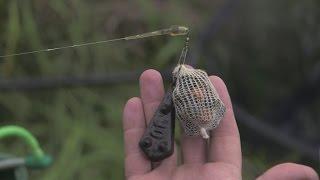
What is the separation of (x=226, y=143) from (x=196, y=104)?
88 millimetres

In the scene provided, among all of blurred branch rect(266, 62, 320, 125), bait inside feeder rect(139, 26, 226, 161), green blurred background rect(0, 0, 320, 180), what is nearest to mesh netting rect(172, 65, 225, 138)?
bait inside feeder rect(139, 26, 226, 161)

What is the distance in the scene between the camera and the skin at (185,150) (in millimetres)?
1046

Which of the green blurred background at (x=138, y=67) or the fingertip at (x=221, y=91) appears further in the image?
the green blurred background at (x=138, y=67)

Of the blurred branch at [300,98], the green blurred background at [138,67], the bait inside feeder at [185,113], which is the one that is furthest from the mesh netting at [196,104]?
the blurred branch at [300,98]

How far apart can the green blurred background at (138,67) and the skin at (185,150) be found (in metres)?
0.42

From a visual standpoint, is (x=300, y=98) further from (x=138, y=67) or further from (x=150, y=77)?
(x=150, y=77)

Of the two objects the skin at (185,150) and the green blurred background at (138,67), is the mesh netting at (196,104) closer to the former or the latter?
the skin at (185,150)

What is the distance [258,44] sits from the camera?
1.76 metres

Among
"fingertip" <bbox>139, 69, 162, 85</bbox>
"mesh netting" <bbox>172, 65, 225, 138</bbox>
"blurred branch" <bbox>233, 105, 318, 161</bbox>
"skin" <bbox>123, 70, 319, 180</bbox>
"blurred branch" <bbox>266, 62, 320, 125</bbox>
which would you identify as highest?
"fingertip" <bbox>139, 69, 162, 85</bbox>

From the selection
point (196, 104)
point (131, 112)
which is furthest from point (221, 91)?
point (131, 112)

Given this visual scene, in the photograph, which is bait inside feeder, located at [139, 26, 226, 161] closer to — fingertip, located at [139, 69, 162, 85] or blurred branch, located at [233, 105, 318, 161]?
fingertip, located at [139, 69, 162, 85]

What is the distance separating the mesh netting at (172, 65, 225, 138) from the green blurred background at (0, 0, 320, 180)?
0.45 metres

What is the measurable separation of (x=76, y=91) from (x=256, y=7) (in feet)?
1.94

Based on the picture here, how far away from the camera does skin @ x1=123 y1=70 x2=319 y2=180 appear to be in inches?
41.2
